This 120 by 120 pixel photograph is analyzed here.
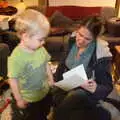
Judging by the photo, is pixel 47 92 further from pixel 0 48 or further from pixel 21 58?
pixel 0 48

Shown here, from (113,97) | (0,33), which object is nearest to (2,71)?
(0,33)

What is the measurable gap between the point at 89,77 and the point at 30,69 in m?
0.42

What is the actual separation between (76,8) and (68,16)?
6.6 inches

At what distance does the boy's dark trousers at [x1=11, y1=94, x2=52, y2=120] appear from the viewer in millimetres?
1514

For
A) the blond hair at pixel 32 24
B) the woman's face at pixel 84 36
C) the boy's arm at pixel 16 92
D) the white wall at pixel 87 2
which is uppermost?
the blond hair at pixel 32 24

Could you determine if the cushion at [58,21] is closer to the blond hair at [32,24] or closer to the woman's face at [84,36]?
the woman's face at [84,36]

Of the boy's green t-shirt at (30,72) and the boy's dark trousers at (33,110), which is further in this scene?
the boy's dark trousers at (33,110)

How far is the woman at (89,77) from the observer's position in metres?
1.59

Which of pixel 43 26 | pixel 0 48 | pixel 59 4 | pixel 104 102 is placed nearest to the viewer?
pixel 43 26

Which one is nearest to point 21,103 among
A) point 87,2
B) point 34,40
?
point 34,40

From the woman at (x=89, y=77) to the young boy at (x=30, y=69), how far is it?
0.60 feet

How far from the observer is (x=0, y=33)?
2.83 meters

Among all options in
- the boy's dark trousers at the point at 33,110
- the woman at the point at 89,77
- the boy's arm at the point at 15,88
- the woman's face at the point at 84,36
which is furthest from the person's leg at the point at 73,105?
the boy's arm at the point at 15,88

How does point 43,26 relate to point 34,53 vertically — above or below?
above
